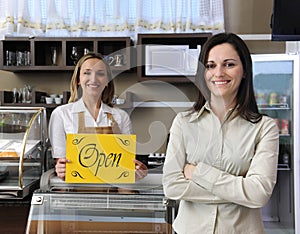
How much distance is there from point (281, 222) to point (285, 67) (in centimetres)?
129

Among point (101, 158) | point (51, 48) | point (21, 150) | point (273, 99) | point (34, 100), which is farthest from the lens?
point (273, 99)

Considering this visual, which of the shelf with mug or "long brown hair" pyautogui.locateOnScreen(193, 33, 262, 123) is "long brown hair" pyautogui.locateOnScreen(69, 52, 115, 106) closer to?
"long brown hair" pyautogui.locateOnScreen(193, 33, 262, 123)

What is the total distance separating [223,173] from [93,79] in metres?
0.80

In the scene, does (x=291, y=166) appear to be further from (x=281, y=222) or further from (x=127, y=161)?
(x=127, y=161)

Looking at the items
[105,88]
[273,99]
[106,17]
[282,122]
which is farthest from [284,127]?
[105,88]

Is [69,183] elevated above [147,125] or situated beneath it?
situated beneath

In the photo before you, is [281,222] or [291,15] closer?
[291,15]

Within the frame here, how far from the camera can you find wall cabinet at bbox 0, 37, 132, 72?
3.38m

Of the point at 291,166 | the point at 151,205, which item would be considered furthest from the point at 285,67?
the point at 151,205

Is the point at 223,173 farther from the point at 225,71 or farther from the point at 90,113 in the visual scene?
the point at 90,113

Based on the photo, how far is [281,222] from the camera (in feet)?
12.1

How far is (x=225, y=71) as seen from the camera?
1485 mm

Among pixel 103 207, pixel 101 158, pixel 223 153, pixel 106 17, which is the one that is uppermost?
pixel 106 17

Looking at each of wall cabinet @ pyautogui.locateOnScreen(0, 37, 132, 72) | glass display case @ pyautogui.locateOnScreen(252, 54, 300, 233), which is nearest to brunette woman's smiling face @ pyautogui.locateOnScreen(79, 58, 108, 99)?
wall cabinet @ pyautogui.locateOnScreen(0, 37, 132, 72)
